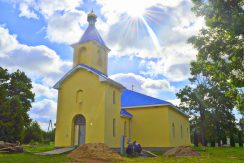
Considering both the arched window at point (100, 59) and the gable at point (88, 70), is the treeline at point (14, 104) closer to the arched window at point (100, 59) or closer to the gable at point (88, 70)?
the gable at point (88, 70)

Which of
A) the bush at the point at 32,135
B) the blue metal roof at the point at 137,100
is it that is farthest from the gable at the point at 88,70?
the bush at the point at 32,135

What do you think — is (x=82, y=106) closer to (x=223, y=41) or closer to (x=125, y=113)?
(x=125, y=113)

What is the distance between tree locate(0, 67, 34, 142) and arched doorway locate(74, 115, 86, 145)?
61.9 ft

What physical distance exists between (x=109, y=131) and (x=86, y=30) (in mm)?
11909

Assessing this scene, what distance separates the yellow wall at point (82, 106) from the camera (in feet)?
74.8

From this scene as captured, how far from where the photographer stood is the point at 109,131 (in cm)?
2306

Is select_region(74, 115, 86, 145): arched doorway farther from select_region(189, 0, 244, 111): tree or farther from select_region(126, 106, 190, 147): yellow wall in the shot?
select_region(189, 0, 244, 111): tree

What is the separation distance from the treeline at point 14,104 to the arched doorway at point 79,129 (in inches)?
742

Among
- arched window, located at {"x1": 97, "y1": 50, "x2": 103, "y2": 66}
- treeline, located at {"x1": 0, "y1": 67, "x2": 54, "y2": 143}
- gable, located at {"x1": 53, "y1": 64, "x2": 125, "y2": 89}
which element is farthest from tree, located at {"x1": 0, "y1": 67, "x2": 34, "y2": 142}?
arched window, located at {"x1": 97, "y1": 50, "x2": 103, "y2": 66}

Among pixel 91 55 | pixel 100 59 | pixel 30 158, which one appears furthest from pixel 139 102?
pixel 30 158

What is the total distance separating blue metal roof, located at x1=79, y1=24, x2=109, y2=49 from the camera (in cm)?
2731

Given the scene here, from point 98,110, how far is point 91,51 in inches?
268

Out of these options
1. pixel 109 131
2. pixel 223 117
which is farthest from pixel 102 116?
pixel 223 117

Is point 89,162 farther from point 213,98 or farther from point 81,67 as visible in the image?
point 213,98
